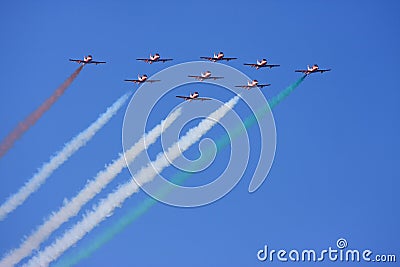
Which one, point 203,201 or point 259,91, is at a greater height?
point 259,91

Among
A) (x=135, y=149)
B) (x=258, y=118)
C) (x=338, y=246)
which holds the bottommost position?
(x=338, y=246)

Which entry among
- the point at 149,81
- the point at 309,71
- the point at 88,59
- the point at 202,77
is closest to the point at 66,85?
the point at 88,59

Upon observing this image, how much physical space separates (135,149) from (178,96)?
241 inches

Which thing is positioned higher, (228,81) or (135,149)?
(228,81)

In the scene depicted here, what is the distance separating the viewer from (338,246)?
223 ft

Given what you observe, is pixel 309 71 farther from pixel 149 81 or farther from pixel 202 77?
pixel 149 81

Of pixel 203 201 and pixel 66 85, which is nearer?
pixel 203 201

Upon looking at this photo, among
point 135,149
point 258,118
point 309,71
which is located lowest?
point 135,149

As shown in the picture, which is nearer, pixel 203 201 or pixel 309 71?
pixel 203 201

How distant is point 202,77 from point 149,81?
473 centimetres

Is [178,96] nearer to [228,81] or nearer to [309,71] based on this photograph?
[228,81]

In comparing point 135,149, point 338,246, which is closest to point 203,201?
point 135,149

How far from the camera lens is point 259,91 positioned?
72.6 metres

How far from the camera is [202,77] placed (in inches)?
2689
